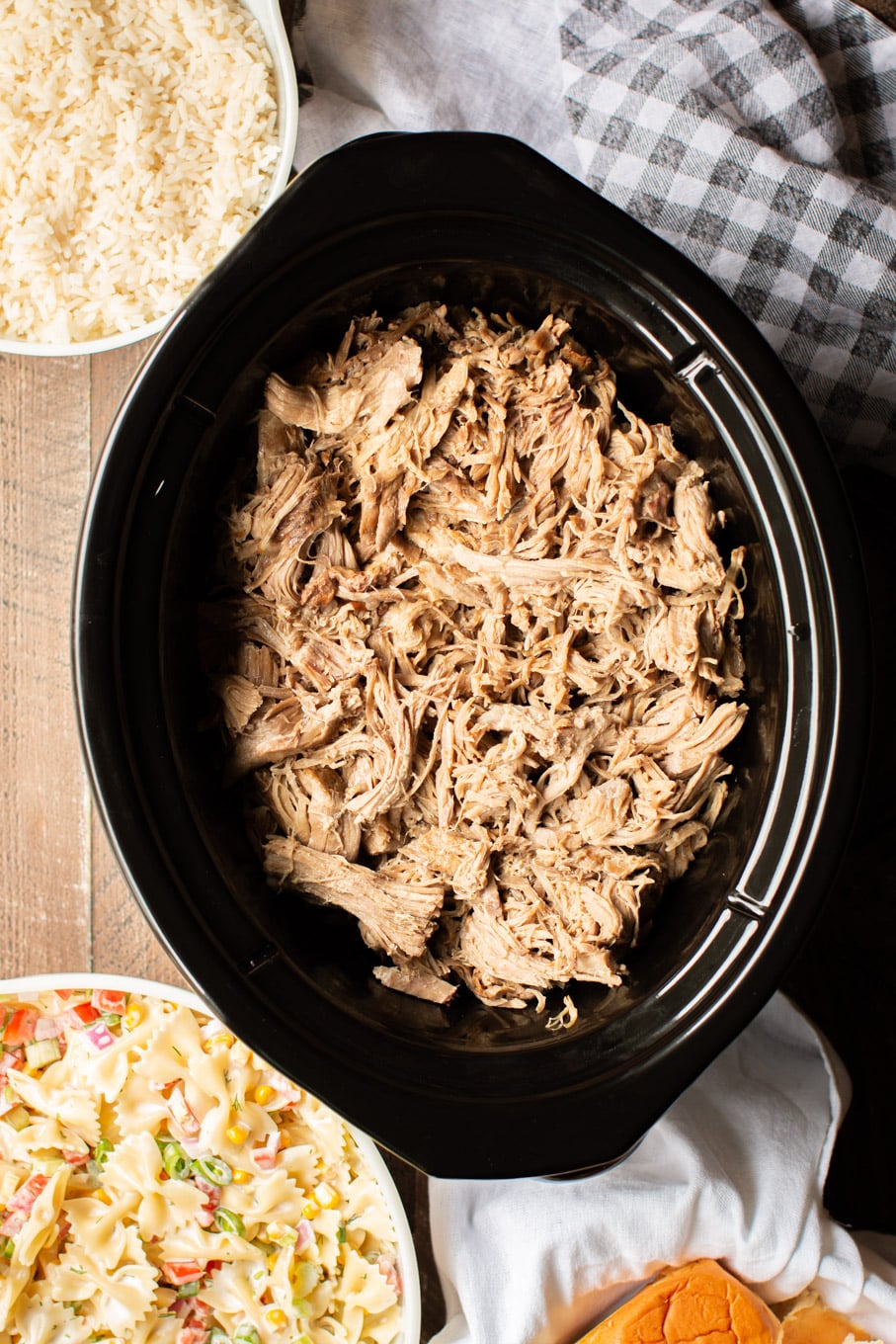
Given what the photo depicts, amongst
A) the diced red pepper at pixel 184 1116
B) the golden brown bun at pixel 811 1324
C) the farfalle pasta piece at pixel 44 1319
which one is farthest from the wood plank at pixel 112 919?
the golden brown bun at pixel 811 1324

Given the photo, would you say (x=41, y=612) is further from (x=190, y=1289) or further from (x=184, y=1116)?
(x=190, y=1289)

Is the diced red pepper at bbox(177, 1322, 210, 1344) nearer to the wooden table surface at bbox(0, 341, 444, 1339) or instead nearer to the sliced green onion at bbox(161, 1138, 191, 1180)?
the sliced green onion at bbox(161, 1138, 191, 1180)

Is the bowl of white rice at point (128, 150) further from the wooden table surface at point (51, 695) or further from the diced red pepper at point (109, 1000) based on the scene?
the diced red pepper at point (109, 1000)

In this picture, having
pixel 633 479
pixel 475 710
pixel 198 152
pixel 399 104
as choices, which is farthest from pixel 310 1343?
pixel 399 104

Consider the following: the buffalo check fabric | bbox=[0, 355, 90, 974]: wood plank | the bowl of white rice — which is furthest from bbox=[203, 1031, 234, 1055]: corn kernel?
the buffalo check fabric

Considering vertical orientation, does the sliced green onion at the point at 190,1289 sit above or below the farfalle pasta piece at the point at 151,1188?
below

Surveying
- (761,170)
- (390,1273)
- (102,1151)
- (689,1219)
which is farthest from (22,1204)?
(761,170)
